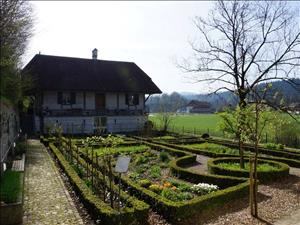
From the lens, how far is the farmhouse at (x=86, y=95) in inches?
1405

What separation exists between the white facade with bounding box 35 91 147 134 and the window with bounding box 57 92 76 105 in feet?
0.80

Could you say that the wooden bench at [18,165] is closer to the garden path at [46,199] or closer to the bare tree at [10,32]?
the garden path at [46,199]

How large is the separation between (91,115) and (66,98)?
10.5 ft

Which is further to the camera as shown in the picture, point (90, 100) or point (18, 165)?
point (90, 100)

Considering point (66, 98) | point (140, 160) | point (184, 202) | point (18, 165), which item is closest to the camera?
point (184, 202)

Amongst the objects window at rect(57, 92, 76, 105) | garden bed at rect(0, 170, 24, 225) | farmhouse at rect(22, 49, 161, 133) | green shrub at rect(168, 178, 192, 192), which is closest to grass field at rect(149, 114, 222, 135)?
farmhouse at rect(22, 49, 161, 133)

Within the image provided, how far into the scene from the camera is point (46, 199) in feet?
38.2

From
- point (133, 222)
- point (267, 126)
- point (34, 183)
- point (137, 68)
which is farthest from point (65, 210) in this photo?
point (137, 68)

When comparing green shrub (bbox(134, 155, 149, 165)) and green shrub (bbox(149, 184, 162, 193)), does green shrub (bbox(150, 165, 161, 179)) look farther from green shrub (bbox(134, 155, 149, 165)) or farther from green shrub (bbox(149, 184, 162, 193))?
green shrub (bbox(149, 184, 162, 193))

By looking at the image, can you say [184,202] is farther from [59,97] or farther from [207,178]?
[59,97]

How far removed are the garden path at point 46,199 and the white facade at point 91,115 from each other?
16.8 metres

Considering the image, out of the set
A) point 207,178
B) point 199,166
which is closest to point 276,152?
point 199,166

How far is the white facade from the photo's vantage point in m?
35.6

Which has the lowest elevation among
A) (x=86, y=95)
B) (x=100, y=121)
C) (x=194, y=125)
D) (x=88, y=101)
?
(x=194, y=125)
